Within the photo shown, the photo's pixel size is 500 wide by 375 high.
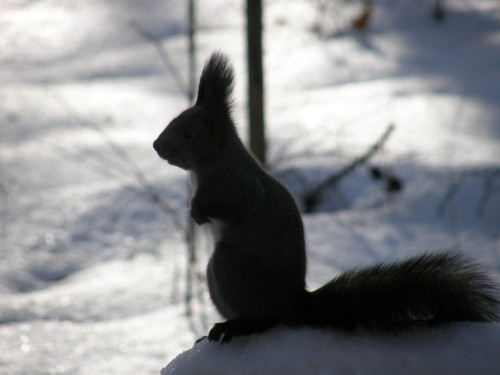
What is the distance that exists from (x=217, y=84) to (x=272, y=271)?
581mm

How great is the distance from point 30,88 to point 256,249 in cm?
626

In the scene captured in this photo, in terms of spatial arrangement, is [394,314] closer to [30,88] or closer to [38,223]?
[38,223]

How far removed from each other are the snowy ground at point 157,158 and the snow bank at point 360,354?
0.90 m

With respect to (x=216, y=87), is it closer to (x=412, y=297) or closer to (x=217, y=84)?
(x=217, y=84)

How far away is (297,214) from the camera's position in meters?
2.22

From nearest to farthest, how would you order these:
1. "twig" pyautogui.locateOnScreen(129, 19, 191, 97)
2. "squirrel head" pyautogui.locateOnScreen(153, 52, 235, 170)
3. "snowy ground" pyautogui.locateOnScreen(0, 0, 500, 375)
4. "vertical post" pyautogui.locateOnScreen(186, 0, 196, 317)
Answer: "squirrel head" pyautogui.locateOnScreen(153, 52, 235, 170) < "vertical post" pyautogui.locateOnScreen(186, 0, 196, 317) < "snowy ground" pyautogui.locateOnScreen(0, 0, 500, 375) < "twig" pyautogui.locateOnScreen(129, 19, 191, 97)

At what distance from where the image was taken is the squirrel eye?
233cm

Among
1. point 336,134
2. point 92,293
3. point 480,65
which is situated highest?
point 480,65

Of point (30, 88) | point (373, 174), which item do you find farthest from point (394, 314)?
point (30, 88)

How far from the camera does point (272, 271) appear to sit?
2.15m

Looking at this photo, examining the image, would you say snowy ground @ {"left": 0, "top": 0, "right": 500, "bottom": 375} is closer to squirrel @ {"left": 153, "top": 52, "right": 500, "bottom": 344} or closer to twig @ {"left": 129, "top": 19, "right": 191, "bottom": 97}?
twig @ {"left": 129, "top": 19, "right": 191, "bottom": 97}

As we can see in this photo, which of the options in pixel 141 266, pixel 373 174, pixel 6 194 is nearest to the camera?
pixel 141 266

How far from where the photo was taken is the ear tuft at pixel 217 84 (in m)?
2.22

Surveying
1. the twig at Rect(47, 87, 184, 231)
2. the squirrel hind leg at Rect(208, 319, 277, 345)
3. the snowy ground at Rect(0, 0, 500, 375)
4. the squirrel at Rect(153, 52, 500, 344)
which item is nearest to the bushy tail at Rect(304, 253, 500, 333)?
the squirrel at Rect(153, 52, 500, 344)
